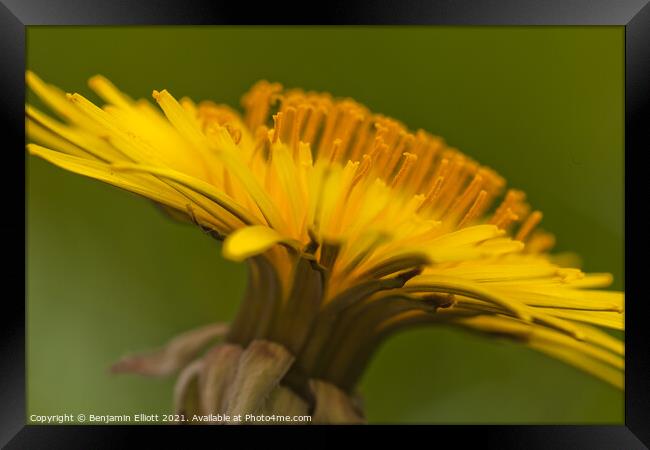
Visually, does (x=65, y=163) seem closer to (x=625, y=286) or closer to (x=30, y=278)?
(x=30, y=278)

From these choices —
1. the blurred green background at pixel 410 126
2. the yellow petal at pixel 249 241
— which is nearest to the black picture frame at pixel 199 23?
the blurred green background at pixel 410 126

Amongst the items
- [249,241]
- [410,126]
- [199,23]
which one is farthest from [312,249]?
[410,126]

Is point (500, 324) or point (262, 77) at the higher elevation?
point (262, 77)

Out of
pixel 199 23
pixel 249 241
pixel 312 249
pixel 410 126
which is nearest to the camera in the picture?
pixel 249 241

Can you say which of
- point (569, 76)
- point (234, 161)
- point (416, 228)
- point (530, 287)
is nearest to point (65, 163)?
point (234, 161)

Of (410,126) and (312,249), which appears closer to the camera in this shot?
(312,249)

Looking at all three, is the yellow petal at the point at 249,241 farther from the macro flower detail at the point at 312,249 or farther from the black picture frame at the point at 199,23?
the black picture frame at the point at 199,23

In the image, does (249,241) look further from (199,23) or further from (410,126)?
(410,126)
